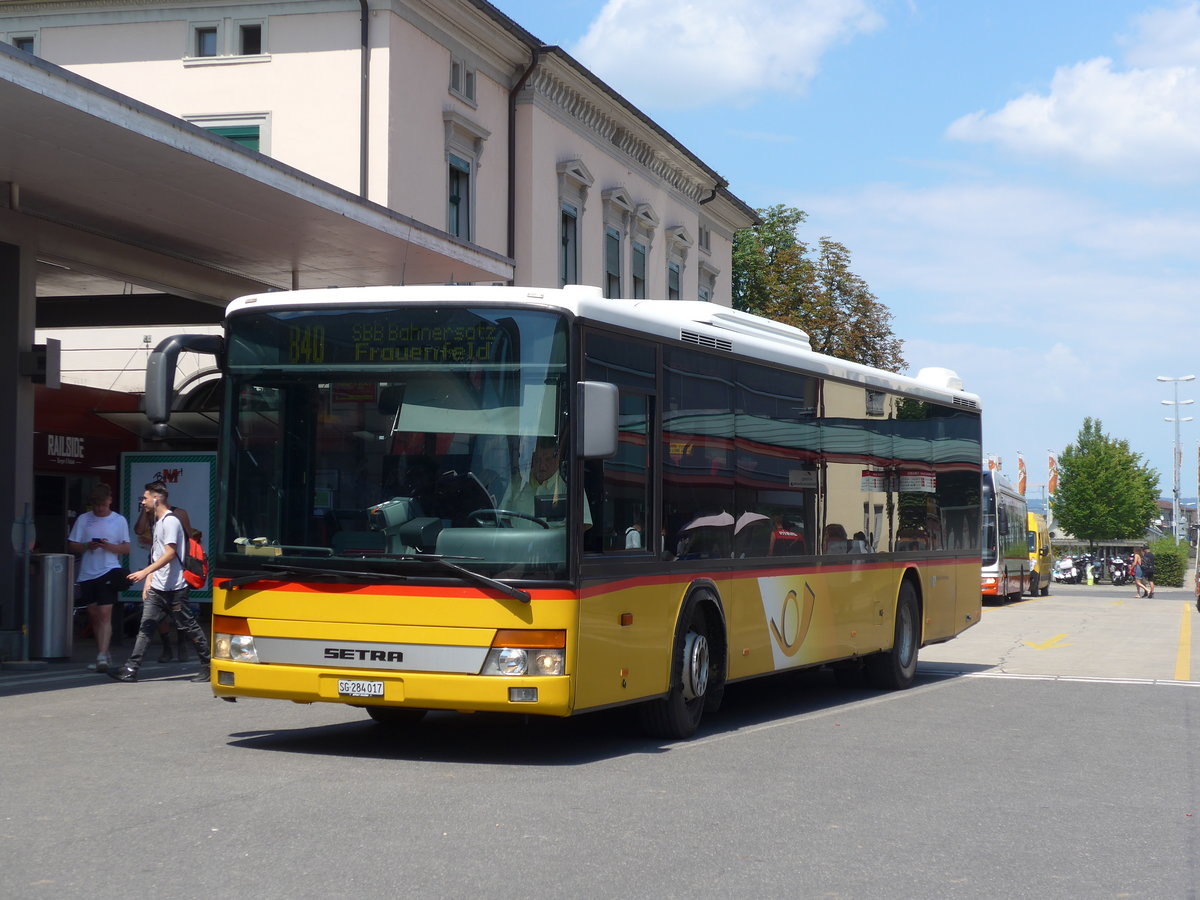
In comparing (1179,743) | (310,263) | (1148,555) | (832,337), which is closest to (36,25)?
(310,263)

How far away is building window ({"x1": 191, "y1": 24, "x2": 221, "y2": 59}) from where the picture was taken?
1083 inches

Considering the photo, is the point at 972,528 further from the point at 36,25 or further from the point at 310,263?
the point at 36,25

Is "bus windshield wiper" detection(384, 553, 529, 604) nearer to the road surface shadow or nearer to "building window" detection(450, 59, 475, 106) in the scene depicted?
the road surface shadow

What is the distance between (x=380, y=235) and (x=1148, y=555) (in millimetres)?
39260

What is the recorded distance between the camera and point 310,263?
2108 centimetres

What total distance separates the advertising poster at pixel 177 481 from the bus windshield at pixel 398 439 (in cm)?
890

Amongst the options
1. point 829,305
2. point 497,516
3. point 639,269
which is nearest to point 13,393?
point 497,516

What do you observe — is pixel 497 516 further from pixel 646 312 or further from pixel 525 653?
pixel 646 312

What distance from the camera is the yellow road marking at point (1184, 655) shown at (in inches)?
696

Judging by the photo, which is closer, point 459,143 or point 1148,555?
Result: point 459,143

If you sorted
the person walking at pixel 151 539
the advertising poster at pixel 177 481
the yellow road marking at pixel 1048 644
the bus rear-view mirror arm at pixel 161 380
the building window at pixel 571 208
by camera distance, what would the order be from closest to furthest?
the bus rear-view mirror arm at pixel 161 380 < the person walking at pixel 151 539 < the advertising poster at pixel 177 481 < the yellow road marking at pixel 1048 644 < the building window at pixel 571 208

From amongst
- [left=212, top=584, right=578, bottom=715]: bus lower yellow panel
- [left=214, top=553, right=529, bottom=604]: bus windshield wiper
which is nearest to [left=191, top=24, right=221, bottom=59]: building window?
[left=214, top=553, right=529, bottom=604]: bus windshield wiper

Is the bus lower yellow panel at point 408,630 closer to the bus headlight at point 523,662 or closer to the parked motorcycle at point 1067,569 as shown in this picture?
the bus headlight at point 523,662

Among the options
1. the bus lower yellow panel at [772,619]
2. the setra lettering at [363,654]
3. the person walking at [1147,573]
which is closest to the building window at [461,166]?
the bus lower yellow panel at [772,619]
